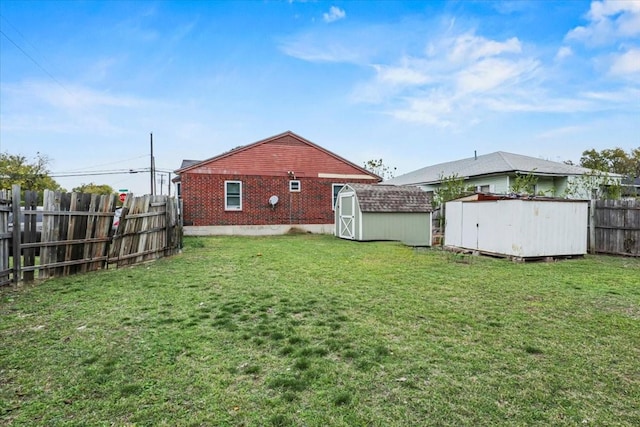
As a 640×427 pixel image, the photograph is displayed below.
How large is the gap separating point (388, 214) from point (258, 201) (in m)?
6.99

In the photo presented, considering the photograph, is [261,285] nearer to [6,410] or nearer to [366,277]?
[366,277]

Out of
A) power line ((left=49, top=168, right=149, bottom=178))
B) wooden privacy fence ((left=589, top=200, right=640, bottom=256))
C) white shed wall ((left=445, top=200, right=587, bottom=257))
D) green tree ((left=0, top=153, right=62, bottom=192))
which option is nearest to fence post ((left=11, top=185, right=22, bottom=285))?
white shed wall ((left=445, top=200, right=587, bottom=257))

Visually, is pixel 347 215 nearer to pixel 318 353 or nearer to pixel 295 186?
pixel 295 186

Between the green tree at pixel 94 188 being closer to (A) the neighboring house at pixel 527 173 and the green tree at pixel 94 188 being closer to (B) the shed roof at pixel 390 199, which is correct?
(B) the shed roof at pixel 390 199

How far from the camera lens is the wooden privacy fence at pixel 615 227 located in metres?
10.1

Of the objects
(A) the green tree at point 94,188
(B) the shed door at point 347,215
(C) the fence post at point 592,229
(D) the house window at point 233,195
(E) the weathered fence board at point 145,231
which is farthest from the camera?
(A) the green tree at point 94,188

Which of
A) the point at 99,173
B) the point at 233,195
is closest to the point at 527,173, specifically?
the point at 233,195

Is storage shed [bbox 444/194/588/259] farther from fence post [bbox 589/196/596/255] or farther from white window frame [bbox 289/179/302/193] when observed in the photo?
white window frame [bbox 289/179/302/193]

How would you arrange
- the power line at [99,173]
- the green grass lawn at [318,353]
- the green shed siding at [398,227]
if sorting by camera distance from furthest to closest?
the power line at [99,173] < the green shed siding at [398,227] < the green grass lawn at [318,353]

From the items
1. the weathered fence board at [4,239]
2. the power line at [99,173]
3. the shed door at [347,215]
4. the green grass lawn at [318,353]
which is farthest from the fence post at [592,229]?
the power line at [99,173]

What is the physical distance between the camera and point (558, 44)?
1192 cm

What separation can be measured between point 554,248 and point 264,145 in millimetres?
13345

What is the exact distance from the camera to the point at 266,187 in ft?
59.0

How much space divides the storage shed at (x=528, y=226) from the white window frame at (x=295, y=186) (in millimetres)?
9653
